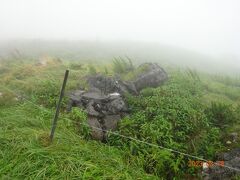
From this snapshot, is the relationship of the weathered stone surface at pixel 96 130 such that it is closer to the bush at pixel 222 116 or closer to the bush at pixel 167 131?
the bush at pixel 167 131

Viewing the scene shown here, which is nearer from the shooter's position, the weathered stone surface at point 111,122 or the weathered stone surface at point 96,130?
the weathered stone surface at point 96,130

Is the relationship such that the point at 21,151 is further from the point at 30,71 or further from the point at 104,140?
the point at 30,71

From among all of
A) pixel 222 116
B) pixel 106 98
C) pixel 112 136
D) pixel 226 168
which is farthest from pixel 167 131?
pixel 106 98

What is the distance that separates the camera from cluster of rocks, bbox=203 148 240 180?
19.1ft

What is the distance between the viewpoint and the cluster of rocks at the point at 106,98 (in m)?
7.19

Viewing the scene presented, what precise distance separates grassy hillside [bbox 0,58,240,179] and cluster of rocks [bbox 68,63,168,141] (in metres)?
0.26

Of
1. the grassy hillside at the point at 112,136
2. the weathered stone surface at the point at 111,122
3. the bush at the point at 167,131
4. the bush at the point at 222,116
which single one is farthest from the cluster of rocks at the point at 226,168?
the weathered stone surface at the point at 111,122

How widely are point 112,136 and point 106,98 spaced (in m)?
1.63

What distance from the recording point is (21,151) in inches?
202

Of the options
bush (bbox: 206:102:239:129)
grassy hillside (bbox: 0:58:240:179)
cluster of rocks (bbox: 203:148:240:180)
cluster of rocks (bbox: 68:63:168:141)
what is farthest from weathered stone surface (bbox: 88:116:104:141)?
bush (bbox: 206:102:239:129)

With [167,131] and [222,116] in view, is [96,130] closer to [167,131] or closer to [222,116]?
[167,131]

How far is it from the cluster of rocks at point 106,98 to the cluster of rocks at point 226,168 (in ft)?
7.65

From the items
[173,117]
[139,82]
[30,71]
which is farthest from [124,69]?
[173,117]

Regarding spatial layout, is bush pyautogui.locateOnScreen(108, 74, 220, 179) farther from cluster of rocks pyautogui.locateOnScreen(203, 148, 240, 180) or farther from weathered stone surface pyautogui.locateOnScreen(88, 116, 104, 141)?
cluster of rocks pyautogui.locateOnScreen(203, 148, 240, 180)
